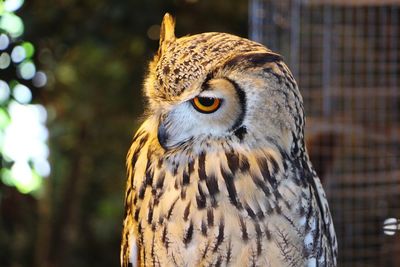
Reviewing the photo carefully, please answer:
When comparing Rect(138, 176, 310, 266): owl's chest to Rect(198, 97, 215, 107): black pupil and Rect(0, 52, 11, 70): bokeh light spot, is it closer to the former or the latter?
Rect(198, 97, 215, 107): black pupil

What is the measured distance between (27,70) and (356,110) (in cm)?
173

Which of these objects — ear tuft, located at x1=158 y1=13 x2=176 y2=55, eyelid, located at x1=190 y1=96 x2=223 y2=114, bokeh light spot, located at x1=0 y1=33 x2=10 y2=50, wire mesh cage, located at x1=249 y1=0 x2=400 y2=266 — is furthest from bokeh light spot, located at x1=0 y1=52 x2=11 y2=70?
wire mesh cage, located at x1=249 y1=0 x2=400 y2=266

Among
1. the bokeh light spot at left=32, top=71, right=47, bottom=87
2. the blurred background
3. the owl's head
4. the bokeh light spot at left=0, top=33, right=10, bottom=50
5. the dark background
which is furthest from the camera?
the blurred background

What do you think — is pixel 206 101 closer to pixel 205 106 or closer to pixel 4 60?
pixel 205 106

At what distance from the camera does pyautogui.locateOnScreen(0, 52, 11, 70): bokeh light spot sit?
2.26 metres

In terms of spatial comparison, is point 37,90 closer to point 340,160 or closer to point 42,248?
point 42,248

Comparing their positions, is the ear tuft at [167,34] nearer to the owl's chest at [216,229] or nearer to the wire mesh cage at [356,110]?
the owl's chest at [216,229]

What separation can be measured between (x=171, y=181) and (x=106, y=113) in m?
2.02

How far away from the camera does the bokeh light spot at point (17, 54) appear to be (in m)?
2.31

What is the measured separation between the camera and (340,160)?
3.46 metres

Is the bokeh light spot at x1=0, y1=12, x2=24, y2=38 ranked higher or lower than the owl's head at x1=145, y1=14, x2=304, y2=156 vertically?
higher

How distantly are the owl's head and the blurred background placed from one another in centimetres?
133

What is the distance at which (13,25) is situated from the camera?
230cm

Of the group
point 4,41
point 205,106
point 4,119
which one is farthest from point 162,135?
point 4,119
